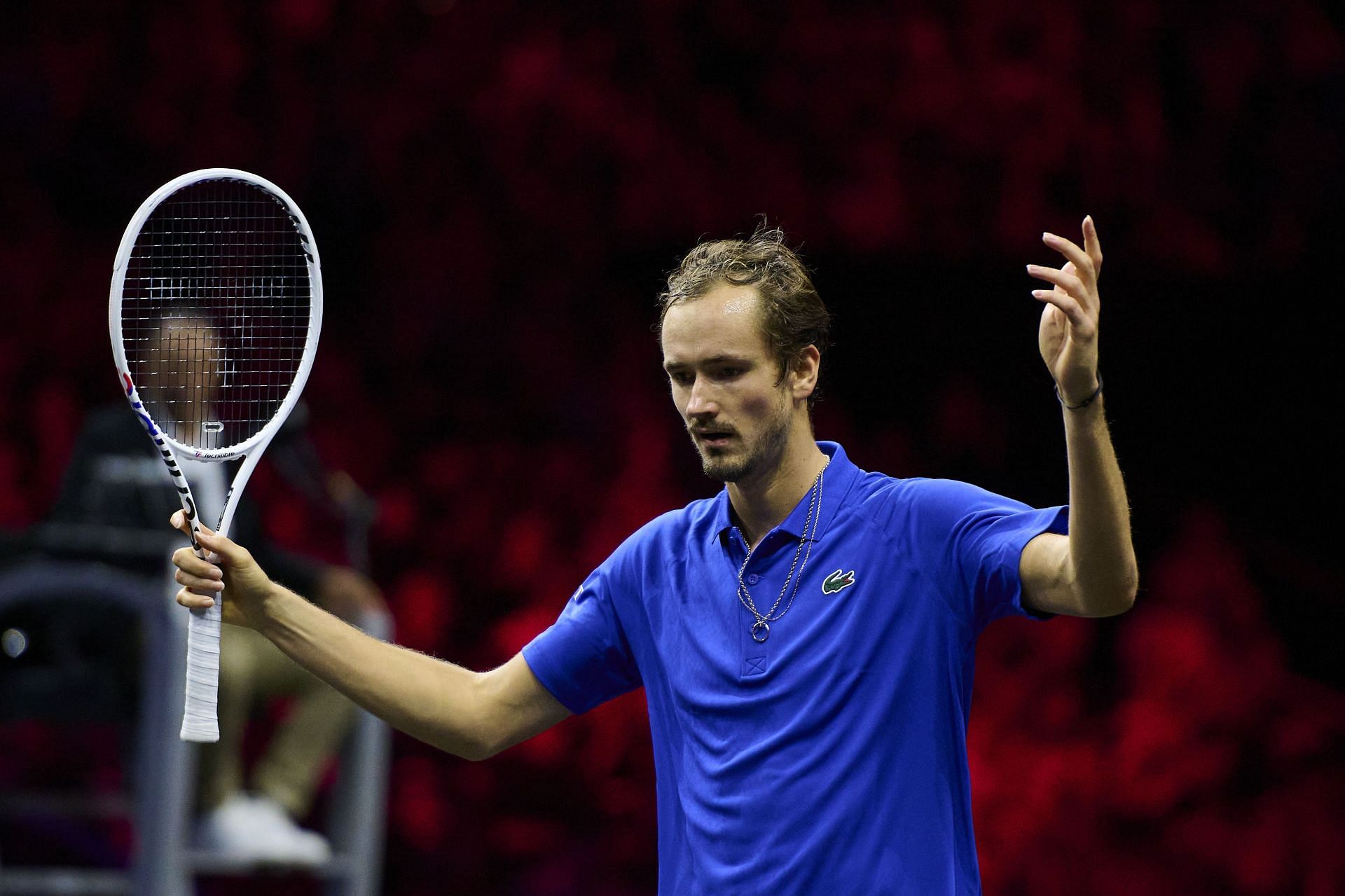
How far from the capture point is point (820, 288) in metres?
Answer: 5.88

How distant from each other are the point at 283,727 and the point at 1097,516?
10.5 feet

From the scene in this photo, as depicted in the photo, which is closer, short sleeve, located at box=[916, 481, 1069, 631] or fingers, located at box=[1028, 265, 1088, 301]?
fingers, located at box=[1028, 265, 1088, 301]

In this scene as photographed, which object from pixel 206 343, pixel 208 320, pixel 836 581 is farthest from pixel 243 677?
pixel 836 581

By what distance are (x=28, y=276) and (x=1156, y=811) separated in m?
4.79

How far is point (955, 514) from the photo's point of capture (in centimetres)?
206

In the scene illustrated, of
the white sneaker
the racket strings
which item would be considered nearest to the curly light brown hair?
the racket strings

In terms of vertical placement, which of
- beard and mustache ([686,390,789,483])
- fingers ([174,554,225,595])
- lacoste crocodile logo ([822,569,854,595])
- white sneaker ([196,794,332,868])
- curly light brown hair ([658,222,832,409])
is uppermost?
curly light brown hair ([658,222,832,409])

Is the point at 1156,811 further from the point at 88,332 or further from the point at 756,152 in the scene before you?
the point at 88,332

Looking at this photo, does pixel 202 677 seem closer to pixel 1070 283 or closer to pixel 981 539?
pixel 981 539

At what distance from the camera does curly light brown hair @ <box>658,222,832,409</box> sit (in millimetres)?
2219

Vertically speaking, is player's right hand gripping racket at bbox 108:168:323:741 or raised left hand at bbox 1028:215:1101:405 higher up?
player's right hand gripping racket at bbox 108:168:323:741

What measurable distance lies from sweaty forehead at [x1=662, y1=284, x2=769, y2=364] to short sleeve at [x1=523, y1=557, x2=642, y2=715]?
0.35 metres

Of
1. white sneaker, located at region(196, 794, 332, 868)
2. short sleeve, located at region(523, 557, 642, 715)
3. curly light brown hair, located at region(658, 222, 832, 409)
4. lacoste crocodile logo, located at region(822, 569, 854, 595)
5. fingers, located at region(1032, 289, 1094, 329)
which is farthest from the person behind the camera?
white sneaker, located at region(196, 794, 332, 868)

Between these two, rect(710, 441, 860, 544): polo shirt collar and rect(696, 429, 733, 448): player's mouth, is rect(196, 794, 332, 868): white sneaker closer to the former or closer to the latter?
rect(710, 441, 860, 544): polo shirt collar
